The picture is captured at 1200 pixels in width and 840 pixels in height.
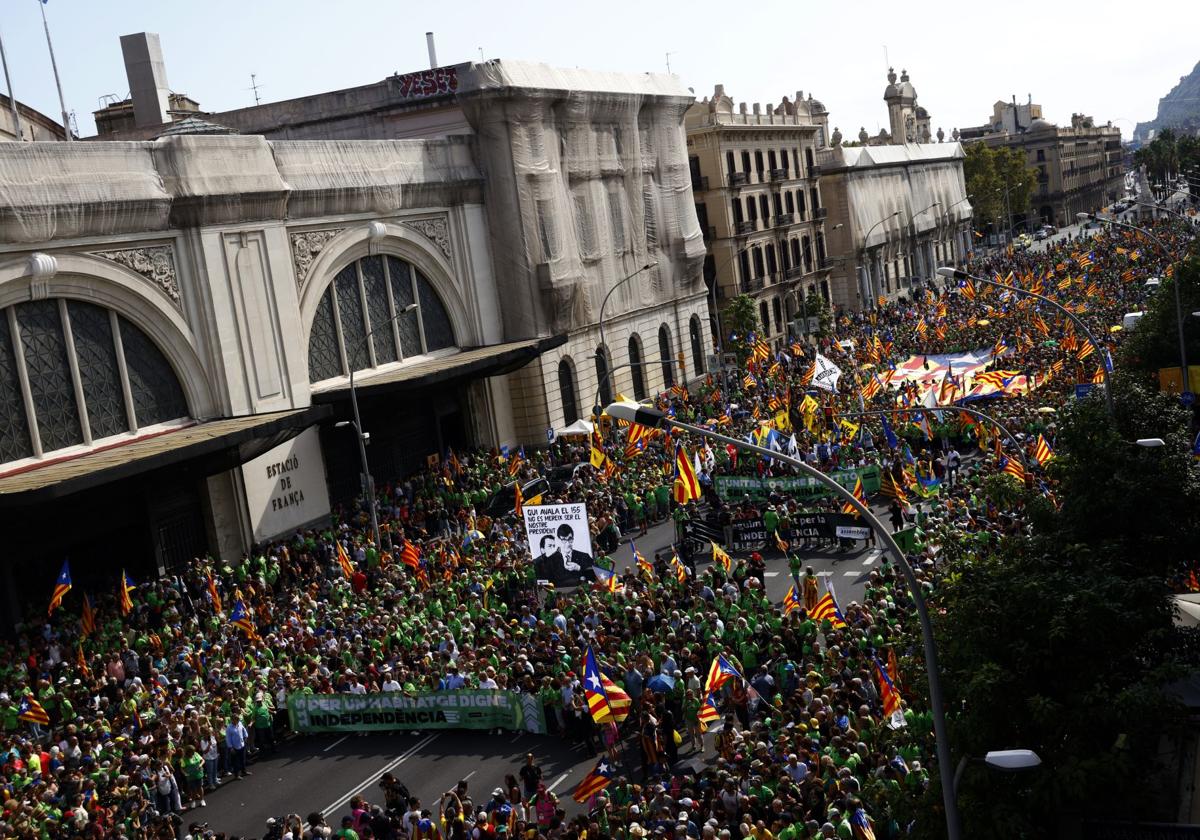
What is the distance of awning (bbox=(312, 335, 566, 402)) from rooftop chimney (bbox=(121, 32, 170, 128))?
44.1ft

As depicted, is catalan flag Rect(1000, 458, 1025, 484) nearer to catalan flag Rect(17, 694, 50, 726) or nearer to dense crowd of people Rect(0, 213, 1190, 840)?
dense crowd of people Rect(0, 213, 1190, 840)

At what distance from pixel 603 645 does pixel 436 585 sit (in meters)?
7.72

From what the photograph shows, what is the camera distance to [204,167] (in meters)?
38.8

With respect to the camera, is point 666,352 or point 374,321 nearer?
point 374,321

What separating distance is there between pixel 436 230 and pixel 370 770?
96.6ft

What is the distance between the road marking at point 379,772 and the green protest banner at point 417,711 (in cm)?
47

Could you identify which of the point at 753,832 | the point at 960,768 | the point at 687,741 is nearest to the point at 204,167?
the point at 687,741

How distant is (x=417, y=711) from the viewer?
83.5 ft

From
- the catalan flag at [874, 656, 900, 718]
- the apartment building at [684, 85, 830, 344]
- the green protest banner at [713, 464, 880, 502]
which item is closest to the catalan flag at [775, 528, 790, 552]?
the green protest banner at [713, 464, 880, 502]

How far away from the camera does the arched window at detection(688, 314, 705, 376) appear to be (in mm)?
67312

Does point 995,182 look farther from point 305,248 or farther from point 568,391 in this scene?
point 305,248

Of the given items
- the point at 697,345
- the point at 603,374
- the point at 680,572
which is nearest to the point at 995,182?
the point at 697,345

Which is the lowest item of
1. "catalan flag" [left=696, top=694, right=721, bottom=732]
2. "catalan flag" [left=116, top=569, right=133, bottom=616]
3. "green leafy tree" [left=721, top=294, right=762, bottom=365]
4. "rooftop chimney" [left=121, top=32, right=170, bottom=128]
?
"catalan flag" [left=696, top=694, right=721, bottom=732]

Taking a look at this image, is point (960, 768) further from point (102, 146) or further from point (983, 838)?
point (102, 146)
